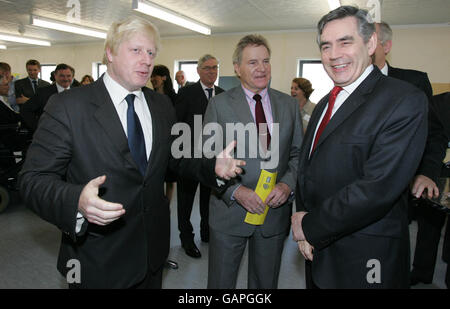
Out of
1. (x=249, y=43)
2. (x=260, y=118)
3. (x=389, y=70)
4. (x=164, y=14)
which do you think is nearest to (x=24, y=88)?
(x=164, y=14)

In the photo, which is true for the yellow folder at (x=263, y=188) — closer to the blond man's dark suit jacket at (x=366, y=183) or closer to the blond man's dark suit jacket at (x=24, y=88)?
the blond man's dark suit jacket at (x=366, y=183)

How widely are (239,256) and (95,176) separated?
1043 mm

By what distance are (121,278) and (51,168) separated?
0.56 meters

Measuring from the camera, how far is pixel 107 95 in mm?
1360

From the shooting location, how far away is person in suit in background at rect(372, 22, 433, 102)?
6.58 feet

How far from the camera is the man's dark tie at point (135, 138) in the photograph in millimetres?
1374

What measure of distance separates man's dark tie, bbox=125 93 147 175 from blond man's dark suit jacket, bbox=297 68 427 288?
2.49 ft

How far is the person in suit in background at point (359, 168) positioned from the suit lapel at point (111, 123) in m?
0.82

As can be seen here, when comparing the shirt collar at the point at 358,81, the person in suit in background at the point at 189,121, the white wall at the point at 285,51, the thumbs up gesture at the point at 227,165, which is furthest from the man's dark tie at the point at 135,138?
the white wall at the point at 285,51

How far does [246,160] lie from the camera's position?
1.85 metres

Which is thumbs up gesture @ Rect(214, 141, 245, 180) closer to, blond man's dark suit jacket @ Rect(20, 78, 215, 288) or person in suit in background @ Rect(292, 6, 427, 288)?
blond man's dark suit jacket @ Rect(20, 78, 215, 288)

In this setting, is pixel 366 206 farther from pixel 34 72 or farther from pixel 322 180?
pixel 34 72

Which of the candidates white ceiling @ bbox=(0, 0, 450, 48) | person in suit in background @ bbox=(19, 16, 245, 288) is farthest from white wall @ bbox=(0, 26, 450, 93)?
person in suit in background @ bbox=(19, 16, 245, 288)

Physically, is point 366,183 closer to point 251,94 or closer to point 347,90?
point 347,90
